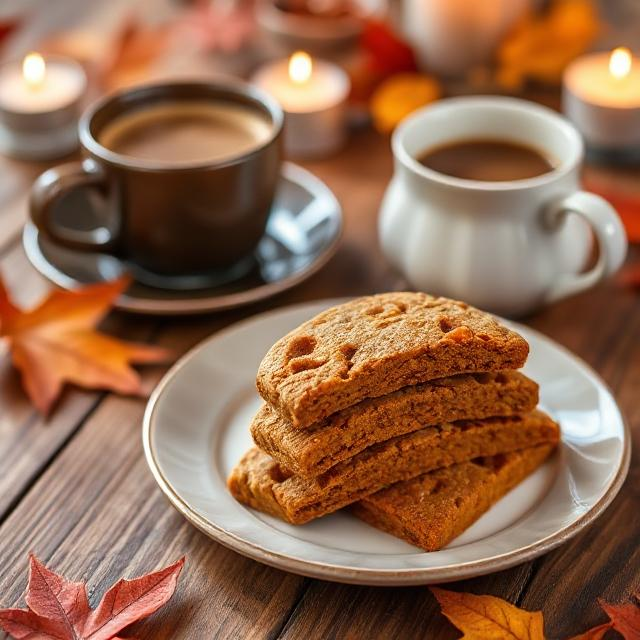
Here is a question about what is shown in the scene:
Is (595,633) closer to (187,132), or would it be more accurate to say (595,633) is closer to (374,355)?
(374,355)

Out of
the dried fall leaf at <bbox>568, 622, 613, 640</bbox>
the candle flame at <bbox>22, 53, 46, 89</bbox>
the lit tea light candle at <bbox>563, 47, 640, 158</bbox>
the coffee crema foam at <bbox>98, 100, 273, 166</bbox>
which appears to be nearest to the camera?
the dried fall leaf at <bbox>568, 622, 613, 640</bbox>

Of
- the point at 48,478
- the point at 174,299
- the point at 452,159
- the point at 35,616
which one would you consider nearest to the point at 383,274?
the point at 452,159

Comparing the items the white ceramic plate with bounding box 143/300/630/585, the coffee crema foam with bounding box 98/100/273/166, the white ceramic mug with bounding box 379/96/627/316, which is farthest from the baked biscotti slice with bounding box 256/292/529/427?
the coffee crema foam with bounding box 98/100/273/166

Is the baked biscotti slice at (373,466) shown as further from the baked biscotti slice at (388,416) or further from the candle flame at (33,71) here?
the candle flame at (33,71)

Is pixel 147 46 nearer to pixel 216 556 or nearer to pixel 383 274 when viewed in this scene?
pixel 383 274

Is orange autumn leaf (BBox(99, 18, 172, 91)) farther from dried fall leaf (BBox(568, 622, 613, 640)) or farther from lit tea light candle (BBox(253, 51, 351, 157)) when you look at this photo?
dried fall leaf (BBox(568, 622, 613, 640))

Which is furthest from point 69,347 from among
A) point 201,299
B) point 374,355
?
point 374,355
